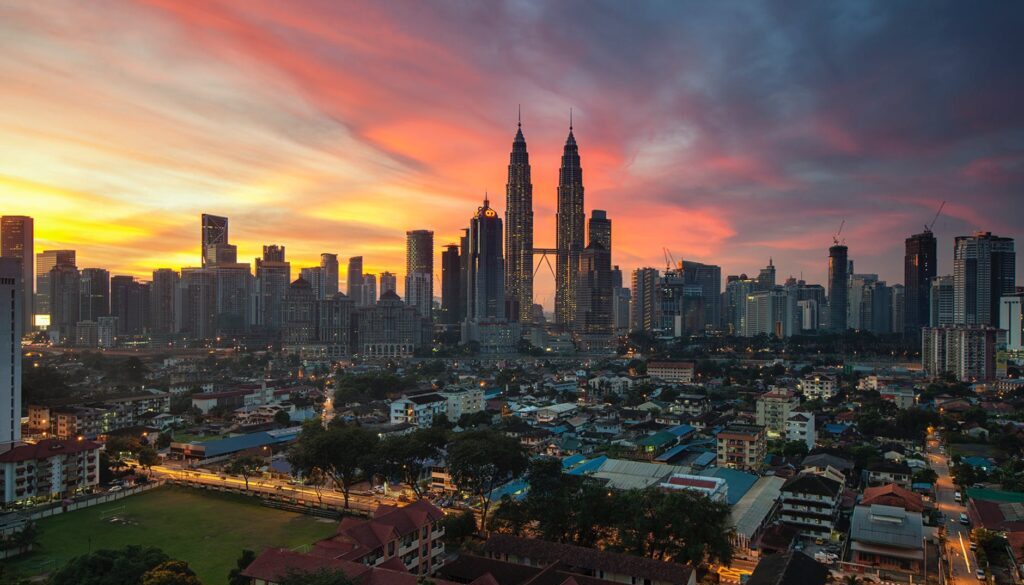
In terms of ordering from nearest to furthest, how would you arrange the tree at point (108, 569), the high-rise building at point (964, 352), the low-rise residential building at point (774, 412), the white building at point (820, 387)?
1. the tree at point (108, 569)
2. the low-rise residential building at point (774, 412)
3. the white building at point (820, 387)
4. the high-rise building at point (964, 352)

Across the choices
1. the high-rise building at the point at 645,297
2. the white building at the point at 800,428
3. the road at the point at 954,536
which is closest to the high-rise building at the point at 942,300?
the high-rise building at the point at 645,297

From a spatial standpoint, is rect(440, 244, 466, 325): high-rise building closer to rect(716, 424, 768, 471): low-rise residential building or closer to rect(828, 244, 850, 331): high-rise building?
rect(828, 244, 850, 331): high-rise building

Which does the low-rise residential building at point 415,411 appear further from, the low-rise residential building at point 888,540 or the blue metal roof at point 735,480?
the low-rise residential building at point 888,540

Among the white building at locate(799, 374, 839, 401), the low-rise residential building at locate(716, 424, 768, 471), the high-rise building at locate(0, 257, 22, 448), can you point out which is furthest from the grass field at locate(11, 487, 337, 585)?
the white building at locate(799, 374, 839, 401)

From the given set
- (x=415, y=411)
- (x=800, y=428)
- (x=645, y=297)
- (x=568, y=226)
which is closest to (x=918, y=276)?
(x=645, y=297)

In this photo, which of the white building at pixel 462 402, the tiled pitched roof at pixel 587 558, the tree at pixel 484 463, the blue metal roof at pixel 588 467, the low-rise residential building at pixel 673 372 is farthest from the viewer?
the low-rise residential building at pixel 673 372

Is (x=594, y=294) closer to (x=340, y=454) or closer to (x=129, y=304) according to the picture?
(x=129, y=304)
